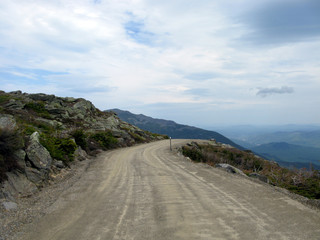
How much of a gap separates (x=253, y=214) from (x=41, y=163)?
9377 millimetres

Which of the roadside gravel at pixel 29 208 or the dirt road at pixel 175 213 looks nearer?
the dirt road at pixel 175 213

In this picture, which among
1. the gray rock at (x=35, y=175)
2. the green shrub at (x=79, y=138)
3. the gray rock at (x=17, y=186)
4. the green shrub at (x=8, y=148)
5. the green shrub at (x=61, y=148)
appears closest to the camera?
the gray rock at (x=17, y=186)

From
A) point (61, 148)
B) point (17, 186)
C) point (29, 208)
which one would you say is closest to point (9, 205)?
point (29, 208)

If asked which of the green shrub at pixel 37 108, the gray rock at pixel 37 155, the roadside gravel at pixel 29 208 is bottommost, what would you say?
the roadside gravel at pixel 29 208

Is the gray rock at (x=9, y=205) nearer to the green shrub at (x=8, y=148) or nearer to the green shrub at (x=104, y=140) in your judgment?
the green shrub at (x=8, y=148)

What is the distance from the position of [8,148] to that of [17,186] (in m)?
1.59

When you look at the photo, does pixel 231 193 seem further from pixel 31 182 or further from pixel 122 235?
pixel 31 182

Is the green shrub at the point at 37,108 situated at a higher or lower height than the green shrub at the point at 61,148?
higher

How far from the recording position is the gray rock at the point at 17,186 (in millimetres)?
8008

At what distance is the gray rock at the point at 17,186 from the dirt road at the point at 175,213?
4.78 feet

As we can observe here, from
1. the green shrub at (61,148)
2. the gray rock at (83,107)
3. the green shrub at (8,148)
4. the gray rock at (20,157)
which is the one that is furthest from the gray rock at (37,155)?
the gray rock at (83,107)

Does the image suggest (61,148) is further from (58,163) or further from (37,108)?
(37,108)

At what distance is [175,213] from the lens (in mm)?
6289

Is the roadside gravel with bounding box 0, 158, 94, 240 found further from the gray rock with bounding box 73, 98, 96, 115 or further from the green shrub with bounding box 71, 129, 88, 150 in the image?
the gray rock with bounding box 73, 98, 96, 115
